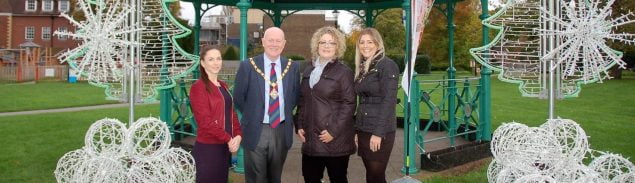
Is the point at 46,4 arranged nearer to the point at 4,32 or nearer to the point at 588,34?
the point at 4,32

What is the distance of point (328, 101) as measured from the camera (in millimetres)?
4219

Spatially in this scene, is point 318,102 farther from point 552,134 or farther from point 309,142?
point 552,134

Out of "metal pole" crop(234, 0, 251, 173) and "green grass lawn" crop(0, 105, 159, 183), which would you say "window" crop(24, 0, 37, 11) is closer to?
"green grass lawn" crop(0, 105, 159, 183)

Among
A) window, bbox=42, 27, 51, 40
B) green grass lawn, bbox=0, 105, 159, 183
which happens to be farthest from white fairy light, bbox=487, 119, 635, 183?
window, bbox=42, 27, 51, 40

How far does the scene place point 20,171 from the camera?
6812 millimetres

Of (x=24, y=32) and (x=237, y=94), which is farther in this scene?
(x=24, y=32)

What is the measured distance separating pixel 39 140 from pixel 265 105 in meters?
7.28

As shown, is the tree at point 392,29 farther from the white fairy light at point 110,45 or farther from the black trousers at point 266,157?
the black trousers at point 266,157

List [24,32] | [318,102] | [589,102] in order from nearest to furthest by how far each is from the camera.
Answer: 1. [318,102]
2. [589,102]
3. [24,32]

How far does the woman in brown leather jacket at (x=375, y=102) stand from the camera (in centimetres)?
418

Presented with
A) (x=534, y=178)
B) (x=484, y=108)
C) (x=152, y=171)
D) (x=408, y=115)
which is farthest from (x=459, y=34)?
(x=152, y=171)

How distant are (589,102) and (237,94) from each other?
16.5m

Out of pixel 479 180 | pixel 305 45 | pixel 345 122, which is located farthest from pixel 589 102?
pixel 305 45

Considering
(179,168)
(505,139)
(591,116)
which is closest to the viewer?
(179,168)
